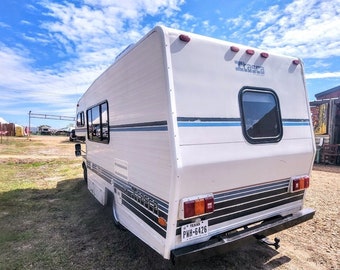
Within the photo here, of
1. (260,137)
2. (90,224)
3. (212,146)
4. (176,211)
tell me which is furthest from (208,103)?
(90,224)

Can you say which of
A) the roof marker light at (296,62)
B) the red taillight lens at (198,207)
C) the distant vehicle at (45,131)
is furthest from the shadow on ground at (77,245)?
the distant vehicle at (45,131)

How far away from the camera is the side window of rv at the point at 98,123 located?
15.1ft

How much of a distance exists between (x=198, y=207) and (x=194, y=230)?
0.93 ft

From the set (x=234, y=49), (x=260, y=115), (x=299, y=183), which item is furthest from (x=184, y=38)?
(x=299, y=183)

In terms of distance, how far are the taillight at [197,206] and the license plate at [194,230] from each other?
0.15 meters

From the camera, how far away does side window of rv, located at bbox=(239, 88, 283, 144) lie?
10.4 ft

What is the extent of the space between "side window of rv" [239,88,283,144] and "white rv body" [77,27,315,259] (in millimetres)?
17

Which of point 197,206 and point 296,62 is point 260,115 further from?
point 197,206

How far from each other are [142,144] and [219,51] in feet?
4.69

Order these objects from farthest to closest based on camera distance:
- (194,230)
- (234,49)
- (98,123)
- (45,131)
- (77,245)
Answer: (45,131) < (98,123) < (77,245) < (234,49) < (194,230)

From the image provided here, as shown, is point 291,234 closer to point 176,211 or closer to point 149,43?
point 176,211

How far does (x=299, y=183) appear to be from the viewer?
A: 367 centimetres

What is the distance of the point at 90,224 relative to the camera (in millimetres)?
5008

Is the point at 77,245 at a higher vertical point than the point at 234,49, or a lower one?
lower
